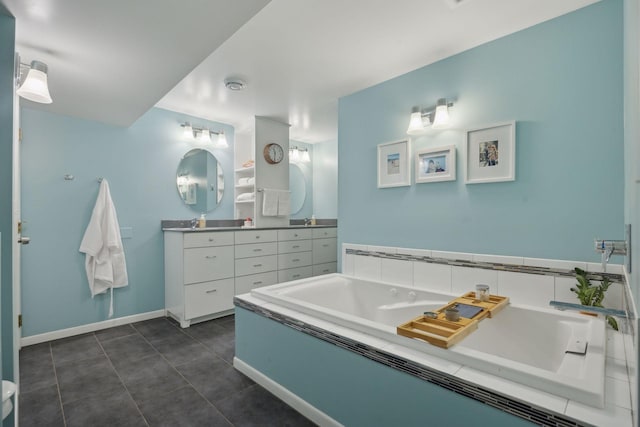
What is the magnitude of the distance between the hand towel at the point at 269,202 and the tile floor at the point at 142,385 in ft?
4.89

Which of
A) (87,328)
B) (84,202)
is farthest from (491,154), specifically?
(87,328)

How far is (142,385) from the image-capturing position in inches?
79.7

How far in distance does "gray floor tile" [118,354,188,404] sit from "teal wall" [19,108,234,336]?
109 cm

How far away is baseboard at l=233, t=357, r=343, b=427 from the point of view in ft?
5.18

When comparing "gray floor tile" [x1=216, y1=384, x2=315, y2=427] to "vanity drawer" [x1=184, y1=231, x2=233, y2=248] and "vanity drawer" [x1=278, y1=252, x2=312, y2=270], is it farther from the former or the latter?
"vanity drawer" [x1=278, y1=252, x2=312, y2=270]

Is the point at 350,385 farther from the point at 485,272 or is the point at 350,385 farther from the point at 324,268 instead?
the point at 324,268

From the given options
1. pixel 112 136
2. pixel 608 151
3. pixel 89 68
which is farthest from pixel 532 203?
pixel 112 136

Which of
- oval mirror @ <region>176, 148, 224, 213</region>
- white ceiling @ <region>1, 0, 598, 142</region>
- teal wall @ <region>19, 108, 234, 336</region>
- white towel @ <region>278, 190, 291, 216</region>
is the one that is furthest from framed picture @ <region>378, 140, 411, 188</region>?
teal wall @ <region>19, 108, 234, 336</region>

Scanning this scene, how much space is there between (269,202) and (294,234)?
0.50 m

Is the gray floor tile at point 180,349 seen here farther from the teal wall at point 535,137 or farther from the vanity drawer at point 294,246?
the teal wall at point 535,137

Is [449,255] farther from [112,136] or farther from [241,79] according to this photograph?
[112,136]

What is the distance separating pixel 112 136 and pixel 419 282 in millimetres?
3198

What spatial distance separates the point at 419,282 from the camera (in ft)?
8.16

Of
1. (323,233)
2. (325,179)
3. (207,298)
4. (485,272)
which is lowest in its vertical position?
(207,298)
